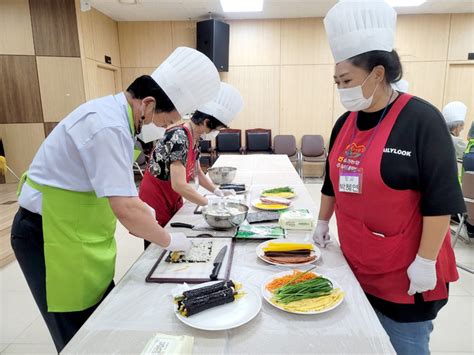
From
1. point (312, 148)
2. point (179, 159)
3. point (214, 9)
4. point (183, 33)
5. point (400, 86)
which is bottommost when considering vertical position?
point (312, 148)

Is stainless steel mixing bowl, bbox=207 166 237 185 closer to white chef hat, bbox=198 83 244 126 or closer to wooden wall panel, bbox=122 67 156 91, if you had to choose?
white chef hat, bbox=198 83 244 126

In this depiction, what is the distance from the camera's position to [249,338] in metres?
0.81

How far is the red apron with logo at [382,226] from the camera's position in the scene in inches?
40.0

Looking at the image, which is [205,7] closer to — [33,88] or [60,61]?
[60,61]

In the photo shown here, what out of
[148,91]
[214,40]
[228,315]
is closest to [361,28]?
[148,91]

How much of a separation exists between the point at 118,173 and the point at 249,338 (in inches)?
22.0

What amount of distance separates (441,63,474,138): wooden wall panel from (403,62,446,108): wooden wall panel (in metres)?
0.14

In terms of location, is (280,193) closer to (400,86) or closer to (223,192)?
(223,192)

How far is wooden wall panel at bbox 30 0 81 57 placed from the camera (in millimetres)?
4691

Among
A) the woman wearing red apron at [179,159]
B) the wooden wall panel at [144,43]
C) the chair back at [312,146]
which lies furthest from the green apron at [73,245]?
the wooden wall panel at [144,43]

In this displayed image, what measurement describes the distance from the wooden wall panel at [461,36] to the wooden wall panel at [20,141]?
678cm

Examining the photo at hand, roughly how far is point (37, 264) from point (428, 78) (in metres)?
6.50

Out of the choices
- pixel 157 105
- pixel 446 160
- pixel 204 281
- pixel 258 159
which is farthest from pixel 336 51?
pixel 258 159

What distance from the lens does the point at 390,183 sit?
39.2 inches
